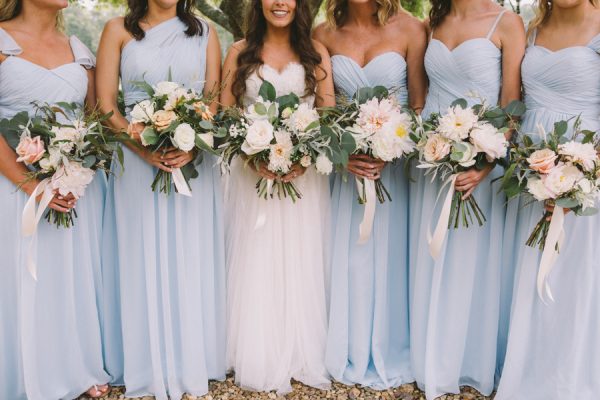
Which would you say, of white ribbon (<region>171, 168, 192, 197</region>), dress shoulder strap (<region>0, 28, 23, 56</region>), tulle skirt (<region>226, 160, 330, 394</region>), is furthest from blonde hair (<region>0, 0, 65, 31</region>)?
tulle skirt (<region>226, 160, 330, 394</region>)

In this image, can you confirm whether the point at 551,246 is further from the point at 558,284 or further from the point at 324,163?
the point at 324,163

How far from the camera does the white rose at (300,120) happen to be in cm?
320

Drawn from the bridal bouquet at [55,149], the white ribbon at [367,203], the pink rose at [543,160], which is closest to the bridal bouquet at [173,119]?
the bridal bouquet at [55,149]

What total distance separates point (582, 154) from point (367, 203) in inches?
53.4

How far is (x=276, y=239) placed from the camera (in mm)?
3721

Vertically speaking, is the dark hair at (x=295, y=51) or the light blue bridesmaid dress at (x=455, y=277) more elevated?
the dark hair at (x=295, y=51)

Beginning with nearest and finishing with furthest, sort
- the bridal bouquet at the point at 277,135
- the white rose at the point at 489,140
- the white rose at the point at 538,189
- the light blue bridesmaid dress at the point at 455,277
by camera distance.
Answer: the white rose at the point at 538,189
the white rose at the point at 489,140
the bridal bouquet at the point at 277,135
the light blue bridesmaid dress at the point at 455,277

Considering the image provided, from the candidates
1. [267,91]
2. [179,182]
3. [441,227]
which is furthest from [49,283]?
[441,227]

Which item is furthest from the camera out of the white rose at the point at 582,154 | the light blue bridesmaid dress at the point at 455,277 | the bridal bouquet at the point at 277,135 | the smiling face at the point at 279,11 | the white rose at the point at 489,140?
the smiling face at the point at 279,11

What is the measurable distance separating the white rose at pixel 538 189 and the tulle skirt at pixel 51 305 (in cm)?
289

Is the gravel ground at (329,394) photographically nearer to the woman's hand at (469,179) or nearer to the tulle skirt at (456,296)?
the tulle skirt at (456,296)

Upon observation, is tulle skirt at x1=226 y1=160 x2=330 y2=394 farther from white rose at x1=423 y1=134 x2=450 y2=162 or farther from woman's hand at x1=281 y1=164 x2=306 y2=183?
white rose at x1=423 y1=134 x2=450 y2=162

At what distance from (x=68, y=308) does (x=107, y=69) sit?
1681 millimetres

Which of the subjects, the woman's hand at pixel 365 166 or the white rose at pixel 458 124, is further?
the woman's hand at pixel 365 166
